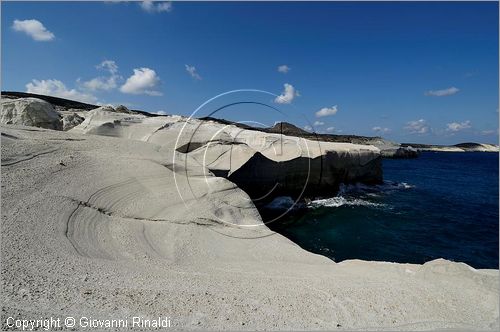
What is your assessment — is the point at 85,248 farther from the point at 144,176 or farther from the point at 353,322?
the point at 353,322

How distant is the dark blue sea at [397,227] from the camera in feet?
44.0

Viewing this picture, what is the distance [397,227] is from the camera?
17.0 metres

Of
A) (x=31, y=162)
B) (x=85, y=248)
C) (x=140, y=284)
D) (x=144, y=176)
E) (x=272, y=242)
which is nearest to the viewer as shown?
(x=140, y=284)

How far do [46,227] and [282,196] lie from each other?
15041 mm

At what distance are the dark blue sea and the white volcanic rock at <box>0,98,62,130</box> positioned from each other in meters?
11.5

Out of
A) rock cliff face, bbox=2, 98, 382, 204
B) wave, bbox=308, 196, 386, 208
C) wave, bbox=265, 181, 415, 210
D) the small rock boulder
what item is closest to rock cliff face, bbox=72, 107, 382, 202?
A: rock cliff face, bbox=2, 98, 382, 204

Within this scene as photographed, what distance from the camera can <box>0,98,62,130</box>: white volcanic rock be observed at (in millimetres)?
14445

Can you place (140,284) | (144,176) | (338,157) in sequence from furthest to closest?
(338,157), (144,176), (140,284)

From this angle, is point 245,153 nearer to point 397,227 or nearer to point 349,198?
point 397,227

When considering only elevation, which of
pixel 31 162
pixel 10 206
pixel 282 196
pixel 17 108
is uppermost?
pixel 17 108

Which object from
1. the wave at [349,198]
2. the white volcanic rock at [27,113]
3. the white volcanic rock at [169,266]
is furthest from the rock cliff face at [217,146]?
the white volcanic rock at [169,266]

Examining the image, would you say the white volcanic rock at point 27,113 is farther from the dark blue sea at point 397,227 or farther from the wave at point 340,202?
the wave at point 340,202

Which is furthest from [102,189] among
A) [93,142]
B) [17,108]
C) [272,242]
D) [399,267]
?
[17,108]

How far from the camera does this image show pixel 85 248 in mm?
5121
